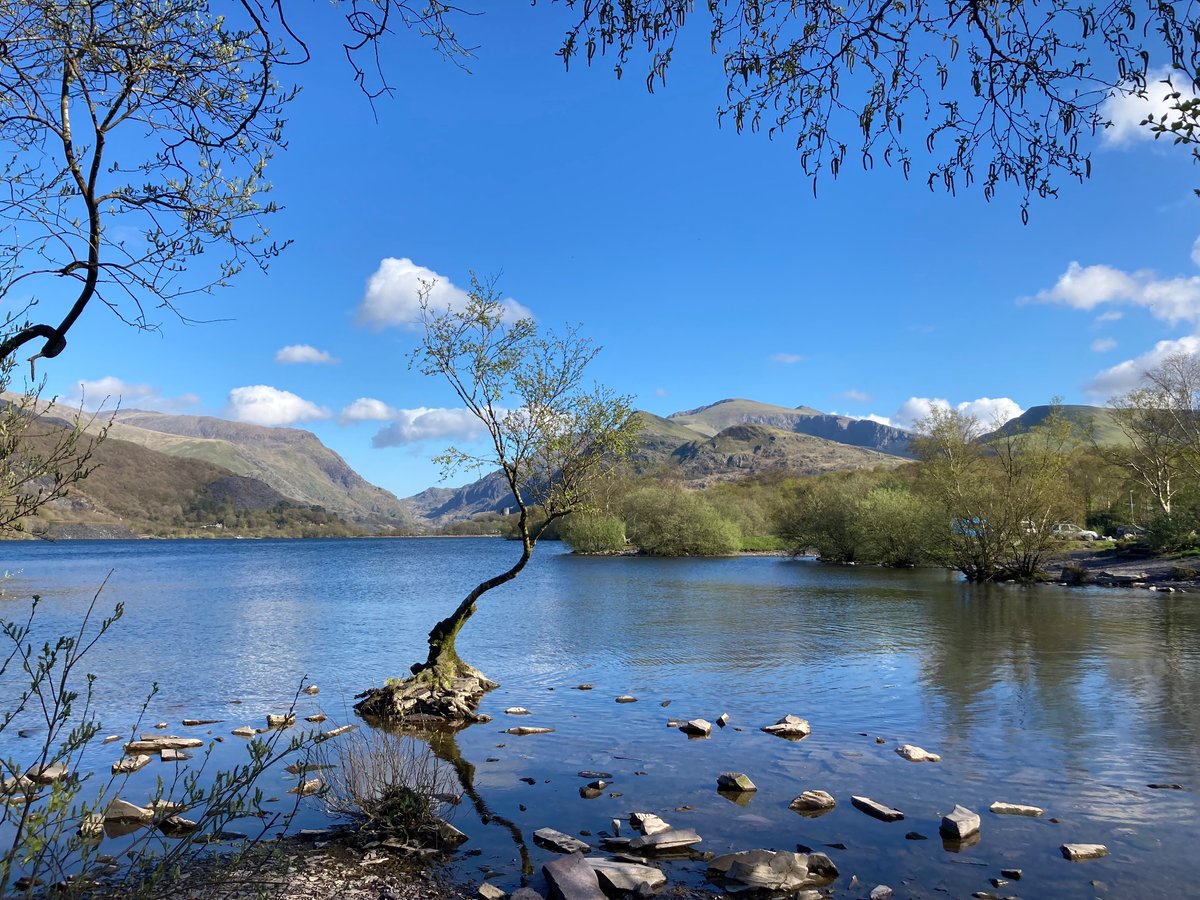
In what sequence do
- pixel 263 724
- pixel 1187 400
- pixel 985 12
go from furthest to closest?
pixel 1187 400 < pixel 263 724 < pixel 985 12

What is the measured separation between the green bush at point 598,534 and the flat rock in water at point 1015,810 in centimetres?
9791

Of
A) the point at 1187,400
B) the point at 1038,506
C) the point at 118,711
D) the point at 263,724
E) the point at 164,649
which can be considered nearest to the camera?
the point at 263,724

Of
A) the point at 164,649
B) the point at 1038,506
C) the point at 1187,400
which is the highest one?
the point at 1187,400

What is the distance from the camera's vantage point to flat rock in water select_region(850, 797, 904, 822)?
11820mm

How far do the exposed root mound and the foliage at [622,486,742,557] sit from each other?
3479 inches

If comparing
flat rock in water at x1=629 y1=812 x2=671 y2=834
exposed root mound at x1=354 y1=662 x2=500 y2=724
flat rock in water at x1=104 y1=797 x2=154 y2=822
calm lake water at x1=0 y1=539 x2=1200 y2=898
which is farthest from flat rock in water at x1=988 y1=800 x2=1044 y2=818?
flat rock in water at x1=104 y1=797 x2=154 y2=822

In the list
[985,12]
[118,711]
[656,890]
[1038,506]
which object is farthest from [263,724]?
[1038,506]

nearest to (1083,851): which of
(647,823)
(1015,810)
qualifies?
(1015,810)

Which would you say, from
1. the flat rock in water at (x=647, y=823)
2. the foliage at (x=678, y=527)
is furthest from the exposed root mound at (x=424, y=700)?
the foliage at (x=678, y=527)

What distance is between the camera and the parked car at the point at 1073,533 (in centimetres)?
6739

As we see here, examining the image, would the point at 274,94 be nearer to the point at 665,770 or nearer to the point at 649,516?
the point at 665,770

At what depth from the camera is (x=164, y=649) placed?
101 feet

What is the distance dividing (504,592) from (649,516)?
56285 millimetres

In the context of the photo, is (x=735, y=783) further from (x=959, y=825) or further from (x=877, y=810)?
(x=959, y=825)
